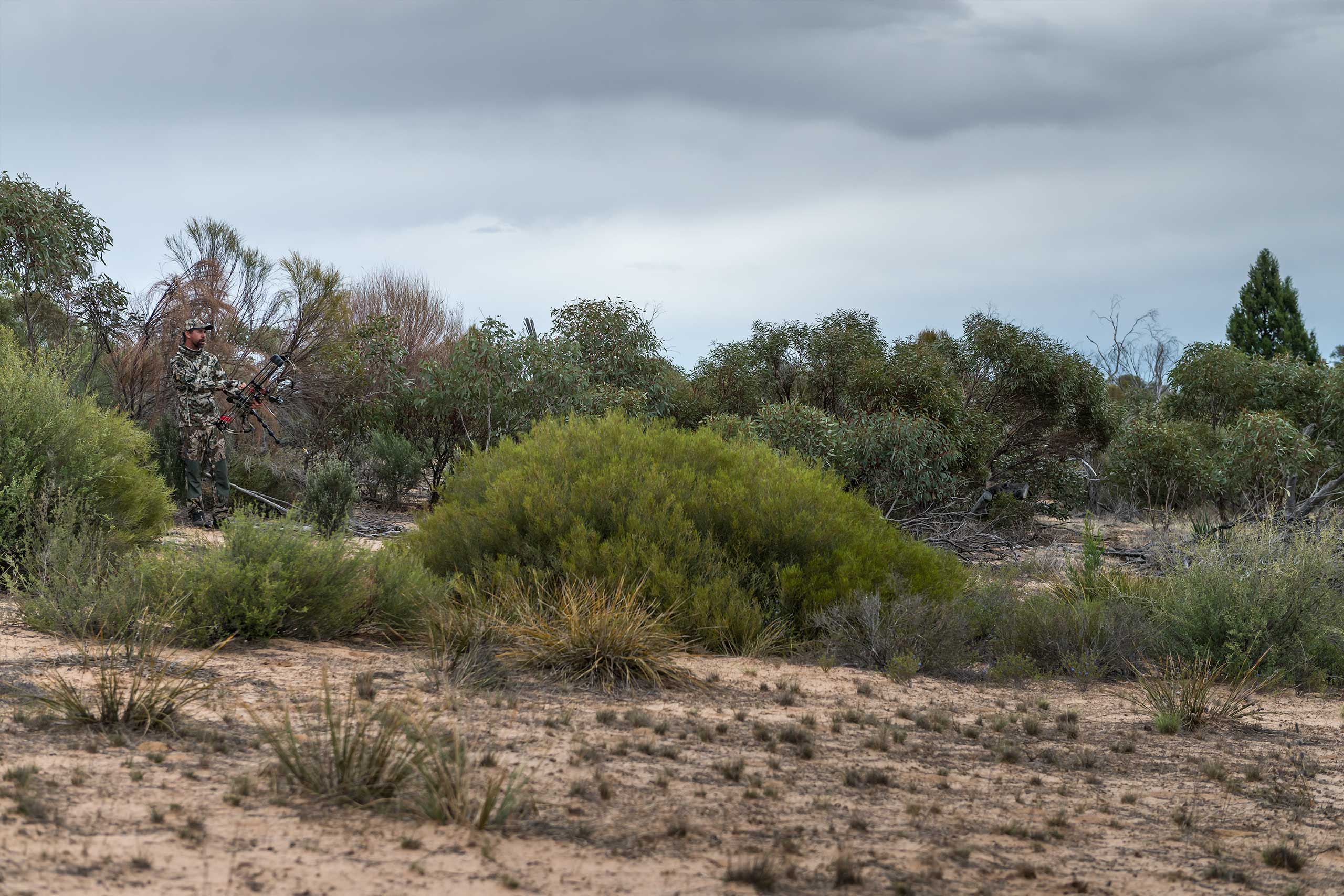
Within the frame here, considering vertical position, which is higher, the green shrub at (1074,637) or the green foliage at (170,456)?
the green foliage at (170,456)

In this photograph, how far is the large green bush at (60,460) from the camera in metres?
9.21

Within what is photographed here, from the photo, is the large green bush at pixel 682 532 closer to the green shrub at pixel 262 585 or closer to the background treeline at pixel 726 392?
the green shrub at pixel 262 585

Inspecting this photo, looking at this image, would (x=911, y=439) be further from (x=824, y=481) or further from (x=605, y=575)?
(x=605, y=575)

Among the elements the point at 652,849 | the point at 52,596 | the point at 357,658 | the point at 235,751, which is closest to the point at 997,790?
the point at 652,849

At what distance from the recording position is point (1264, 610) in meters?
9.38

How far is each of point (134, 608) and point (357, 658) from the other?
1.38 metres

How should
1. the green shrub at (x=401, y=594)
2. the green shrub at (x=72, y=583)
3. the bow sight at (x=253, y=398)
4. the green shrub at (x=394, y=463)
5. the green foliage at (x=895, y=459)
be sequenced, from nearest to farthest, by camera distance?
1. the green shrub at (x=72, y=583)
2. the green shrub at (x=401, y=594)
3. the bow sight at (x=253, y=398)
4. the green foliage at (x=895, y=459)
5. the green shrub at (x=394, y=463)

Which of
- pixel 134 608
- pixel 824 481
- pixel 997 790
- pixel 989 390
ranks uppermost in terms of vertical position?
pixel 989 390

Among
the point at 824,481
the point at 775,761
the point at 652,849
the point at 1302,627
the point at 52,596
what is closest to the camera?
the point at 652,849

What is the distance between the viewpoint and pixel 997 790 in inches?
209

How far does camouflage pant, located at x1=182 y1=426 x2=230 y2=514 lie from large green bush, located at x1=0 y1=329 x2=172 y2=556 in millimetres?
3382

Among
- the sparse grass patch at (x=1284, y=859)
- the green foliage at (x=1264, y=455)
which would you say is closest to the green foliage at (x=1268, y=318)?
the green foliage at (x=1264, y=455)

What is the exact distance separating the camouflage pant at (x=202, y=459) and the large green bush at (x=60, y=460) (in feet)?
11.1

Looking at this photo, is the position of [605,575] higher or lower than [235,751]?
higher
